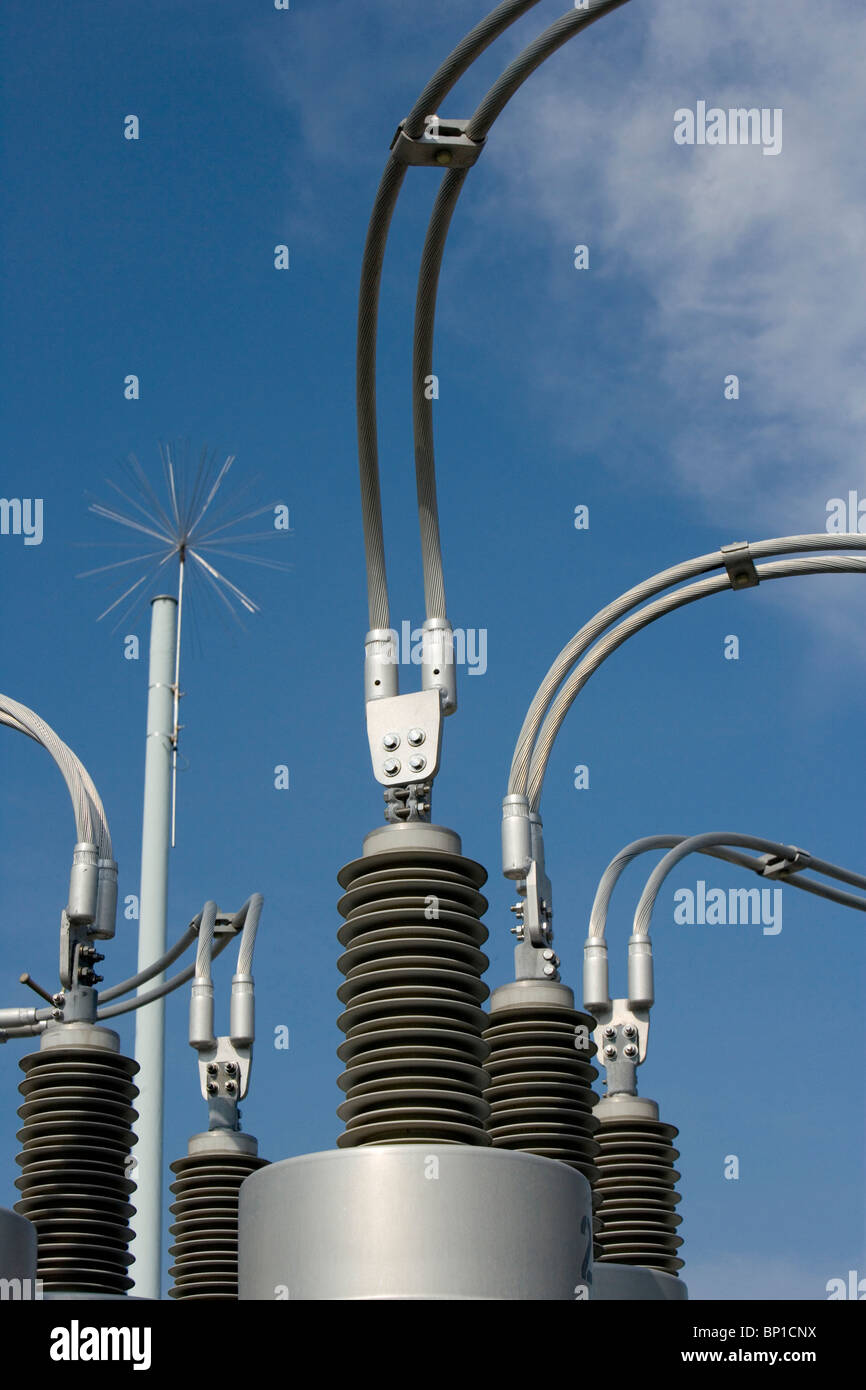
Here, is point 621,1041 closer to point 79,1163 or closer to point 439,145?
point 79,1163

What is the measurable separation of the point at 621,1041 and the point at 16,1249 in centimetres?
963

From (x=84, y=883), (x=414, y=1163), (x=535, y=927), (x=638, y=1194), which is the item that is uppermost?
(x=84, y=883)

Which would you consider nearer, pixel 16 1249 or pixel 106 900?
pixel 16 1249

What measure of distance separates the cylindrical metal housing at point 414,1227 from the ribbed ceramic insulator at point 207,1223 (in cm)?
770

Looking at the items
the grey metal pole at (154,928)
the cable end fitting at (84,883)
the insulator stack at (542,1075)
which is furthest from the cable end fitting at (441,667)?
the grey metal pole at (154,928)

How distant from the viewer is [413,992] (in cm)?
963

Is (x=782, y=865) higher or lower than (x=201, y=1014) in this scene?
higher

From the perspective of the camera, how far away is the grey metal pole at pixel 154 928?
79.7 feet

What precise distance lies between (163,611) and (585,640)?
1449 cm

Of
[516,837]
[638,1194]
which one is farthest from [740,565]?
[638,1194]

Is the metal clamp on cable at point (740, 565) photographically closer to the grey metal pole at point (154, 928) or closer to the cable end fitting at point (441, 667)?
the cable end fitting at point (441, 667)

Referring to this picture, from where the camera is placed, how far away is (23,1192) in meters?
13.9

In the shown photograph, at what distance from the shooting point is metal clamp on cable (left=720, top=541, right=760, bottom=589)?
47.1 feet
